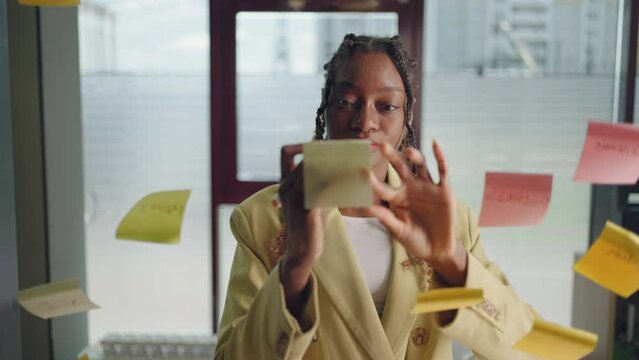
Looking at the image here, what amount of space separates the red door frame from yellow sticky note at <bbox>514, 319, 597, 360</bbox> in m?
1.53

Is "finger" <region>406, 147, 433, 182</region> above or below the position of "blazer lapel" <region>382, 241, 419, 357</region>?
above

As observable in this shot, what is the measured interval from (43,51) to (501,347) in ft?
5.74

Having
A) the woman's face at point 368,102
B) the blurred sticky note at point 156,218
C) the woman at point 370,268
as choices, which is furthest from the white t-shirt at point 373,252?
the blurred sticky note at point 156,218

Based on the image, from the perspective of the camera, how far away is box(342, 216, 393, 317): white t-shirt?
1073 mm

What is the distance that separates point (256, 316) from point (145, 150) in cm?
187

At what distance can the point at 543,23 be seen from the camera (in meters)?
2.53

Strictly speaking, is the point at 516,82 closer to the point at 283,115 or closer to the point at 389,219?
the point at 283,115

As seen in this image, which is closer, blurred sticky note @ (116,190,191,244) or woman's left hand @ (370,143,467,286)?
woman's left hand @ (370,143,467,286)

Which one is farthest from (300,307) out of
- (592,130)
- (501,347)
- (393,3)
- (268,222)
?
(393,3)

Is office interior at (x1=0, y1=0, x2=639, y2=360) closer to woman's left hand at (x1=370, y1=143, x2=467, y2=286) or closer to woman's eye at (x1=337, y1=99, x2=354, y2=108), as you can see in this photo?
woman's eye at (x1=337, y1=99, x2=354, y2=108)

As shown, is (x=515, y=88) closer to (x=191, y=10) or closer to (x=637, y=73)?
(x=637, y=73)

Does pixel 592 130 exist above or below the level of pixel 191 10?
below

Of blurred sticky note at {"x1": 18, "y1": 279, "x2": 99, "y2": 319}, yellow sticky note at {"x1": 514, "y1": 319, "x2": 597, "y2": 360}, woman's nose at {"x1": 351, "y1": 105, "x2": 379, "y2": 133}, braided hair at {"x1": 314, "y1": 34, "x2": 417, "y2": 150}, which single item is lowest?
blurred sticky note at {"x1": 18, "y1": 279, "x2": 99, "y2": 319}

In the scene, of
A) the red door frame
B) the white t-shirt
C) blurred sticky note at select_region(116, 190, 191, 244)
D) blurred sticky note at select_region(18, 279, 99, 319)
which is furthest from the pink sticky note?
the red door frame
